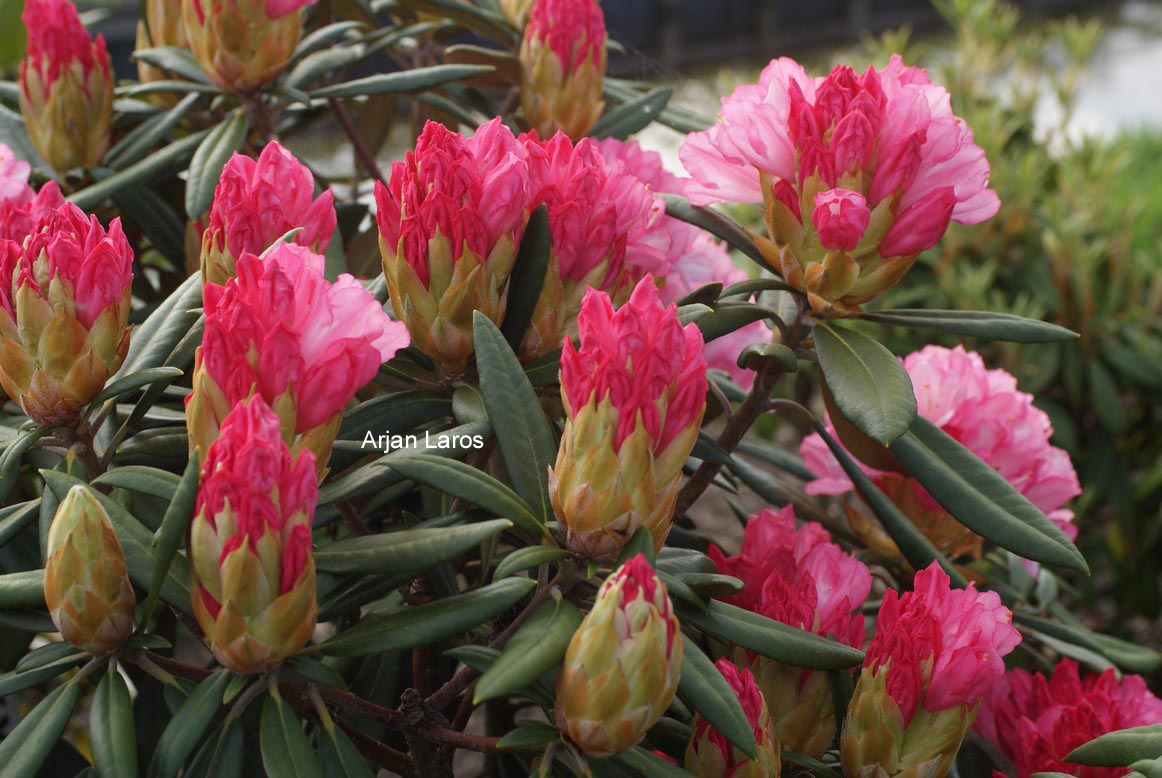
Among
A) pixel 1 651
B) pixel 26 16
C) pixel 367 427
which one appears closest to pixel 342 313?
pixel 367 427

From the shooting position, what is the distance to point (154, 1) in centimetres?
116

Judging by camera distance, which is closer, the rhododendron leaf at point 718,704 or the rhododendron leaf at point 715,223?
the rhododendron leaf at point 718,704

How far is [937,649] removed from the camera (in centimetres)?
69

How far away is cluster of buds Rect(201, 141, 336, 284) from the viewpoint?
702 mm

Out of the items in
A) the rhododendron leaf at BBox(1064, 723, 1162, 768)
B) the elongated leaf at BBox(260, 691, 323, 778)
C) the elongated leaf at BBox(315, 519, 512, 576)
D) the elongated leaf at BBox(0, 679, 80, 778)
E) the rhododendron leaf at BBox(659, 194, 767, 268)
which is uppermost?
the rhododendron leaf at BBox(659, 194, 767, 268)

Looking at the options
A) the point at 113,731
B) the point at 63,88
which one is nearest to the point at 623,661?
the point at 113,731

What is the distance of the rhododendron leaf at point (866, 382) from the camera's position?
0.69 metres

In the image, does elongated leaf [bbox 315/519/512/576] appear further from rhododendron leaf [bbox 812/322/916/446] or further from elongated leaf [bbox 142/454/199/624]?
rhododendron leaf [bbox 812/322/916/446]

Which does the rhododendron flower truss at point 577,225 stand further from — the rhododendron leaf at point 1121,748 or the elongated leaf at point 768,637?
the rhododendron leaf at point 1121,748

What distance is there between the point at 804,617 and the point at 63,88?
2.63 feet

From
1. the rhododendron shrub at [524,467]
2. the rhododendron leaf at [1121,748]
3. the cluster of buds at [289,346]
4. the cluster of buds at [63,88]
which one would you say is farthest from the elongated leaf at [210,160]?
the rhododendron leaf at [1121,748]

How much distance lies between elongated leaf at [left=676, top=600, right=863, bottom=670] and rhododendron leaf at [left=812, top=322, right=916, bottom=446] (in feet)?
0.40

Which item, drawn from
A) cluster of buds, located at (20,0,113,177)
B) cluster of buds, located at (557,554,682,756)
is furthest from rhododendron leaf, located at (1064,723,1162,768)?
cluster of buds, located at (20,0,113,177)

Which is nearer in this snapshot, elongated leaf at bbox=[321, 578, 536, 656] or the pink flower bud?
elongated leaf at bbox=[321, 578, 536, 656]
